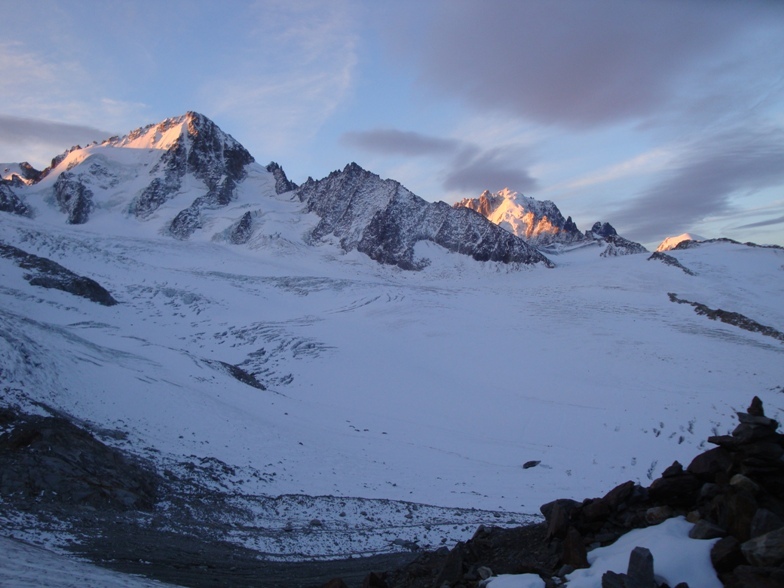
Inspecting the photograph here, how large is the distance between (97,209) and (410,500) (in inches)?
3241

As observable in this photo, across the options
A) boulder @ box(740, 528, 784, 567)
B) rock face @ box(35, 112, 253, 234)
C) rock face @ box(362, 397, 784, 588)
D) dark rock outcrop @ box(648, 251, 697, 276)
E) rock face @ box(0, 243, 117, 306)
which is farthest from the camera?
rock face @ box(35, 112, 253, 234)

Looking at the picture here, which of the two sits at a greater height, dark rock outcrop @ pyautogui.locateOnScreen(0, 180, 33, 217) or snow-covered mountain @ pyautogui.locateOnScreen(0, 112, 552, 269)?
snow-covered mountain @ pyautogui.locateOnScreen(0, 112, 552, 269)

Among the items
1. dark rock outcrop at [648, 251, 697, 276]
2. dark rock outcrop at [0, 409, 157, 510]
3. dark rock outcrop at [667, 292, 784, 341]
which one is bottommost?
dark rock outcrop at [0, 409, 157, 510]

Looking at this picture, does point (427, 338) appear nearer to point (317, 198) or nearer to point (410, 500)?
point (410, 500)

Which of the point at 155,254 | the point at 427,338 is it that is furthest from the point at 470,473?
the point at 155,254

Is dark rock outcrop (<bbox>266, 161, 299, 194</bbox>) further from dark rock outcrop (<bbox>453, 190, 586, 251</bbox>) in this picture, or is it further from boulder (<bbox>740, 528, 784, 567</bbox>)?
boulder (<bbox>740, 528, 784, 567</bbox>)

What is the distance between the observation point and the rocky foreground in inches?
234

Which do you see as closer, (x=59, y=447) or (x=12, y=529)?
(x=12, y=529)

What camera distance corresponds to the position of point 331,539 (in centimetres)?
1066

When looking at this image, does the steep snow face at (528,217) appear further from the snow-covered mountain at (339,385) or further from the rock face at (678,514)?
the rock face at (678,514)

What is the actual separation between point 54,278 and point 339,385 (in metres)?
21.8

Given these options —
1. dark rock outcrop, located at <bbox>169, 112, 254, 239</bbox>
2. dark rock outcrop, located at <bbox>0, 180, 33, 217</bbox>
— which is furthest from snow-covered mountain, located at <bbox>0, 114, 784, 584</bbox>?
dark rock outcrop, located at <bbox>0, 180, 33, 217</bbox>

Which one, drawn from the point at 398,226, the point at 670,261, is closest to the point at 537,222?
the point at 398,226

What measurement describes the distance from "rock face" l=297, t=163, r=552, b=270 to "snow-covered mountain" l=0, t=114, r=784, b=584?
6.61 metres
